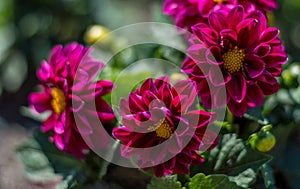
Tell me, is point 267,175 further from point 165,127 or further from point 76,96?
point 76,96

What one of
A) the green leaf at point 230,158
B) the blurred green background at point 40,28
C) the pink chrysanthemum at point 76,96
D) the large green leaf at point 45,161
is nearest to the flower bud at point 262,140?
the green leaf at point 230,158

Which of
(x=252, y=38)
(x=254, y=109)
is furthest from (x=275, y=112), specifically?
(x=252, y=38)

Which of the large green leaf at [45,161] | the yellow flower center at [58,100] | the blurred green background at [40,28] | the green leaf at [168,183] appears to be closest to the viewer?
the green leaf at [168,183]

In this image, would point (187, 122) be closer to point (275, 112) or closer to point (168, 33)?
point (275, 112)

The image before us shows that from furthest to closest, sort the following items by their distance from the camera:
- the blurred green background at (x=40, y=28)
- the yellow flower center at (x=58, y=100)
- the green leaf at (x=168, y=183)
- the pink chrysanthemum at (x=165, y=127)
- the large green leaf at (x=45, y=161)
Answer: the blurred green background at (x=40, y=28)
the large green leaf at (x=45, y=161)
the yellow flower center at (x=58, y=100)
the green leaf at (x=168, y=183)
the pink chrysanthemum at (x=165, y=127)

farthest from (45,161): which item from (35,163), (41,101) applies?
(41,101)

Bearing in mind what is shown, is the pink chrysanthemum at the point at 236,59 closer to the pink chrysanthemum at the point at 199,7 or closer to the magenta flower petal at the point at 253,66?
the magenta flower petal at the point at 253,66
